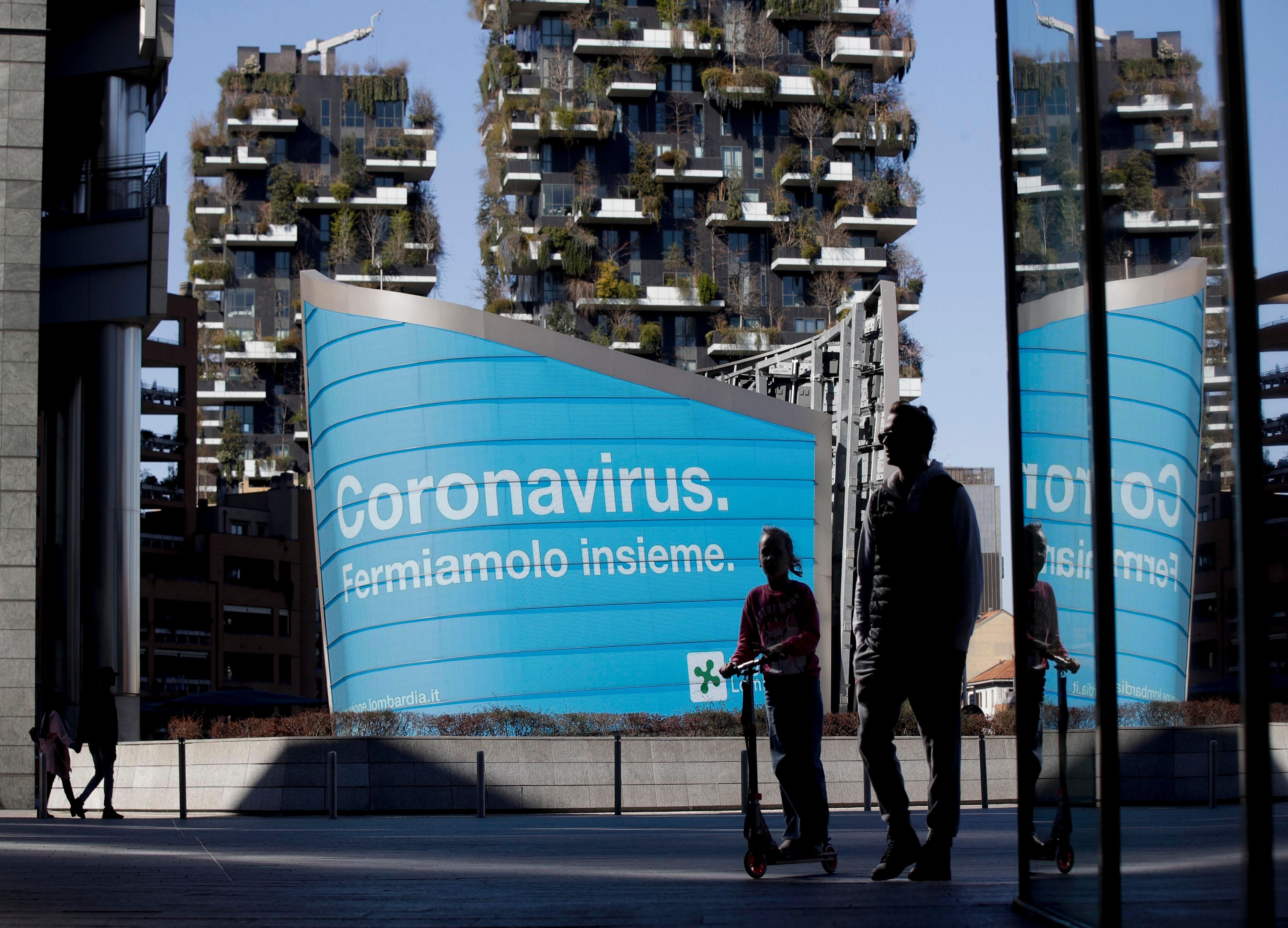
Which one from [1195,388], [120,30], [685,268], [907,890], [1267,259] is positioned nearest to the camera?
[1267,259]

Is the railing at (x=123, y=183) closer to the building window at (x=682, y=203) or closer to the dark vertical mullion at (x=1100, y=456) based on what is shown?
the dark vertical mullion at (x=1100, y=456)

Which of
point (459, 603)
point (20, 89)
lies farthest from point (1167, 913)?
point (459, 603)

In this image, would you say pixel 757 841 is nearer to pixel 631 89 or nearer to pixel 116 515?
pixel 116 515

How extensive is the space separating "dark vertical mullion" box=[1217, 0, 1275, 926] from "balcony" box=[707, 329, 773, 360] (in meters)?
81.4

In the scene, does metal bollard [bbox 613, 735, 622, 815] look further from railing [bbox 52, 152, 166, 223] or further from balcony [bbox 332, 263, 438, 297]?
balcony [bbox 332, 263, 438, 297]

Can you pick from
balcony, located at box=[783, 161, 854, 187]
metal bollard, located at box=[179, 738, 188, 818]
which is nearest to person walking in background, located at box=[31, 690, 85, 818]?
metal bollard, located at box=[179, 738, 188, 818]

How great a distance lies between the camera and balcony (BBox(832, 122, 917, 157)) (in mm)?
88562

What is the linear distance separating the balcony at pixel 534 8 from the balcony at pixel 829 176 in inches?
573

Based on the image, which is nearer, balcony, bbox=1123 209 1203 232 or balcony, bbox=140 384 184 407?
balcony, bbox=1123 209 1203 232

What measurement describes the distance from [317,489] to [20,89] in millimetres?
9955

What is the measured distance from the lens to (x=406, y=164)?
94.8 metres

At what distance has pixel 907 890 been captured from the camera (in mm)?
5355

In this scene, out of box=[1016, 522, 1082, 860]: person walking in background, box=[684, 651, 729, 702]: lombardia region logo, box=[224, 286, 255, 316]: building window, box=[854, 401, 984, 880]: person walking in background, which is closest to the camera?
box=[1016, 522, 1082, 860]: person walking in background

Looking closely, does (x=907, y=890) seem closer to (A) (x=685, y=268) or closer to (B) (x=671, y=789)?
(B) (x=671, y=789)
